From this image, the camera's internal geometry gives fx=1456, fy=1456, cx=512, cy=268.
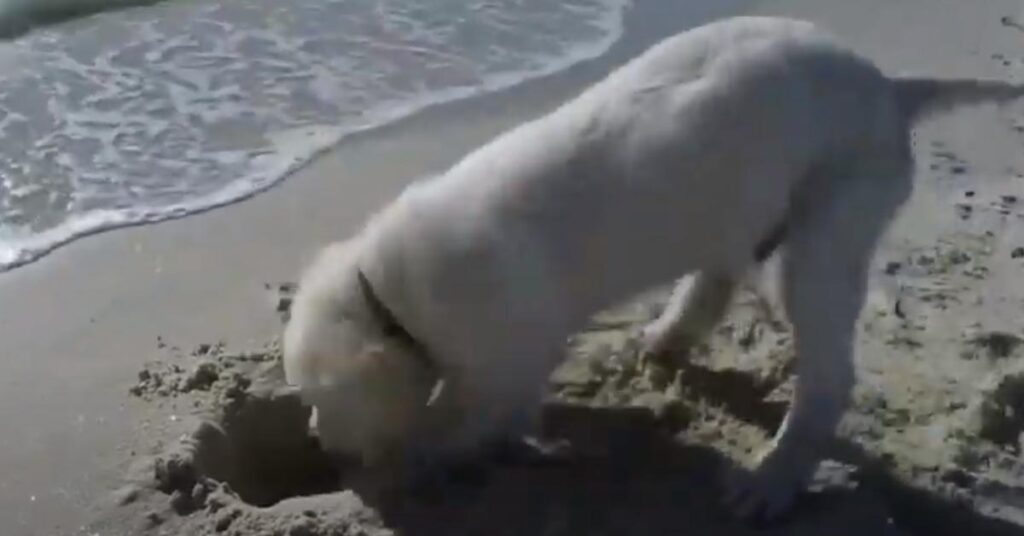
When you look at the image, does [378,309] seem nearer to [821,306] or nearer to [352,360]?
[352,360]

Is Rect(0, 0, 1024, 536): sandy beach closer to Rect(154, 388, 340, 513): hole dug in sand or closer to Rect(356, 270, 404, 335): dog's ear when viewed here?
Rect(154, 388, 340, 513): hole dug in sand

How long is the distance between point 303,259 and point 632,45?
2439mm

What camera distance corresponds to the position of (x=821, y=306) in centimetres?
360

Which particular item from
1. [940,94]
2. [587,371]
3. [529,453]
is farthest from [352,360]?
[940,94]

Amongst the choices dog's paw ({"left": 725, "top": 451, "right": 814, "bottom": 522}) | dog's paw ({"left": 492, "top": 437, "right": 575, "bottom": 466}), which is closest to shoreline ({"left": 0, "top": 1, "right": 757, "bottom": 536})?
dog's paw ({"left": 492, "top": 437, "right": 575, "bottom": 466})

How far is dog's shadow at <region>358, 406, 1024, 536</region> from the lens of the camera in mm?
3420

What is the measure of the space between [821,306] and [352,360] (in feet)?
Result: 3.83

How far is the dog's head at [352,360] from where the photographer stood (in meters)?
3.34

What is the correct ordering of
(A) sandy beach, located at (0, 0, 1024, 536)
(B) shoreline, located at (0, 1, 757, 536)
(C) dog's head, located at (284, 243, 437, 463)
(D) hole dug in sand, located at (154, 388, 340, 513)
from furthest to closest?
(D) hole dug in sand, located at (154, 388, 340, 513) < (B) shoreline, located at (0, 1, 757, 536) < (A) sandy beach, located at (0, 0, 1024, 536) < (C) dog's head, located at (284, 243, 437, 463)

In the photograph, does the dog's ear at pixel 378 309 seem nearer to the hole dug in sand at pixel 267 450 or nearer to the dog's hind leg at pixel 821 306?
the hole dug in sand at pixel 267 450

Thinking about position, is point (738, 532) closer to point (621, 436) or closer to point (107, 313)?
point (621, 436)

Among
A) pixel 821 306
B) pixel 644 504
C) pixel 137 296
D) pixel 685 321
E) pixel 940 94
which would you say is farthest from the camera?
pixel 137 296

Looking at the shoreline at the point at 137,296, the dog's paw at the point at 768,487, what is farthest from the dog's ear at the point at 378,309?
the dog's paw at the point at 768,487

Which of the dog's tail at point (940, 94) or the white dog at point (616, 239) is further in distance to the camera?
the dog's tail at point (940, 94)
